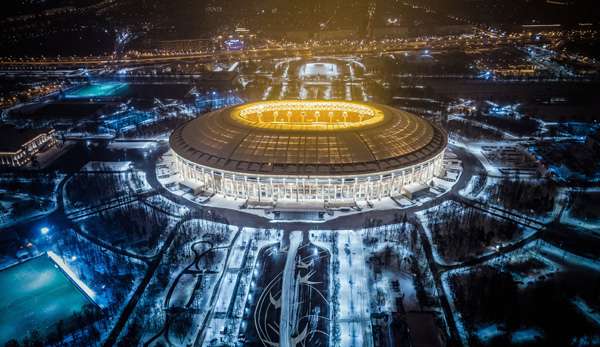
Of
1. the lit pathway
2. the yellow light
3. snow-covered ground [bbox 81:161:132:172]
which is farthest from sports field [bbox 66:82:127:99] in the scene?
the lit pathway

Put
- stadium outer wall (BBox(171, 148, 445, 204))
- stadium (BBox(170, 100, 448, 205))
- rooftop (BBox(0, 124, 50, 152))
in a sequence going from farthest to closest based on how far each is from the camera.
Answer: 1. rooftop (BBox(0, 124, 50, 152))
2. stadium (BBox(170, 100, 448, 205))
3. stadium outer wall (BBox(171, 148, 445, 204))

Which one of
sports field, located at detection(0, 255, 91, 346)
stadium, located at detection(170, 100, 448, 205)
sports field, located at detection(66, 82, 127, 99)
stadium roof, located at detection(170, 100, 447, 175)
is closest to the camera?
sports field, located at detection(0, 255, 91, 346)

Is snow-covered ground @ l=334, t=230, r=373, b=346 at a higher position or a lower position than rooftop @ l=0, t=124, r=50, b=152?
lower

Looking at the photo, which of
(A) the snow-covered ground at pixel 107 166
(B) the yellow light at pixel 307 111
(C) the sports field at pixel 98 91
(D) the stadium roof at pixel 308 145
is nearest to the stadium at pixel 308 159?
(D) the stadium roof at pixel 308 145

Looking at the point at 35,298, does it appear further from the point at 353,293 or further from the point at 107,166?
the point at 107,166

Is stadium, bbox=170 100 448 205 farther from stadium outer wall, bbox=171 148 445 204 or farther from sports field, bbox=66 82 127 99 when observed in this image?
sports field, bbox=66 82 127 99

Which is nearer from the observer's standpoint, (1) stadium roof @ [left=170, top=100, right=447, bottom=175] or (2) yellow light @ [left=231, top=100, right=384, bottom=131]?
(1) stadium roof @ [left=170, top=100, right=447, bottom=175]
